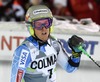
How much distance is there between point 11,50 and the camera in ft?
9.14

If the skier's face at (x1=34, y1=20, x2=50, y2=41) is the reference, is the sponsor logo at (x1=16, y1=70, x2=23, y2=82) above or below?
below

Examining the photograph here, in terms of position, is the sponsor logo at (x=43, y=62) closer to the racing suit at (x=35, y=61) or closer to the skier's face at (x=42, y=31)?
the racing suit at (x=35, y=61)

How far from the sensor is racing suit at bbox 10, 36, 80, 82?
1.93 meters

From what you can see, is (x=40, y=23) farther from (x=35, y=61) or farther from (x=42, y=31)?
(x=35, y=61)

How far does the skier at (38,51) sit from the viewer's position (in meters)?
1.92

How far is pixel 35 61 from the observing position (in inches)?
76.9

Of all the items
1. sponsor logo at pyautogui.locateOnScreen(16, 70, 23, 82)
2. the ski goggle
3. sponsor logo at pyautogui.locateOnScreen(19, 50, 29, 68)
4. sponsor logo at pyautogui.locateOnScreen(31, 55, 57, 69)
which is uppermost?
the ski goggle

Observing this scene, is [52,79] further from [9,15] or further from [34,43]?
[9,15]

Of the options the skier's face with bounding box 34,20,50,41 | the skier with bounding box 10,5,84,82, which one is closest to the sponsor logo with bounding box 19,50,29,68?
the skier with bounding box 10,5,84,82

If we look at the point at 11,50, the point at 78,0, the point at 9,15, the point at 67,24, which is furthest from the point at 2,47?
the point at 78,0

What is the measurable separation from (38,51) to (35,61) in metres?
0.05

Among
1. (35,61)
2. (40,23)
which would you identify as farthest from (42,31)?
(35,61)

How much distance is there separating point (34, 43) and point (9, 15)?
63.4 inches

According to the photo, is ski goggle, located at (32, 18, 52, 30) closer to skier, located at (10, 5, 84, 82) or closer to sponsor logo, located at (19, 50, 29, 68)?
skier, located at (10, 5, 84, 82)
